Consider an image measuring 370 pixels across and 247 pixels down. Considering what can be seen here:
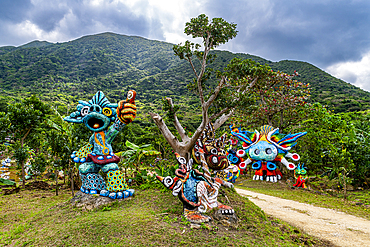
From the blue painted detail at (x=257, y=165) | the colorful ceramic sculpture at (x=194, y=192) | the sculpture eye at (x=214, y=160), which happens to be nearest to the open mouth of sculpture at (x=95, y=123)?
the colorful ceramic sculpture at (x=194, y=192)

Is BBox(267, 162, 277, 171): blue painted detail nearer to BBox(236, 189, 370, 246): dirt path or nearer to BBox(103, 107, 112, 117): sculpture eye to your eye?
BBox(236, 189, 370, 246): dirt path

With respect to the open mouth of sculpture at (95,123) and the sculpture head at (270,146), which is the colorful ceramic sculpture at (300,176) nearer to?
the sculpture head at (270,146)

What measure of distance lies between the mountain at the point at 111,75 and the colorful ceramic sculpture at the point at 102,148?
98.5 feet

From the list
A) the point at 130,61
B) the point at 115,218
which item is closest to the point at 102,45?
the point at 130,61

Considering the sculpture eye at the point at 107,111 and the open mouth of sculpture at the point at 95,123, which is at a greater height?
the sculpture eye at the point at 107,111

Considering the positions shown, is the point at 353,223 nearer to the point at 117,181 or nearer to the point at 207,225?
the point at 207,225

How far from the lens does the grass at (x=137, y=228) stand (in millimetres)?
3502

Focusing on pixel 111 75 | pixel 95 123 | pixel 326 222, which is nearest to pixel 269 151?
pixel 326 222

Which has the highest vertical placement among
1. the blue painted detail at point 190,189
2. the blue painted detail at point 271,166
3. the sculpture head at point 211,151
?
the sculpture head at point 211,151

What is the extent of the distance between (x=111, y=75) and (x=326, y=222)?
78801 mm

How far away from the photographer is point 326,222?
5.86m

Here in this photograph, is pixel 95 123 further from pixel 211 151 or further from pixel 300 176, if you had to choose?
pixel 300 176

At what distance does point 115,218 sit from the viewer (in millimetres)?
4230

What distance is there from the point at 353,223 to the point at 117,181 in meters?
7.13
